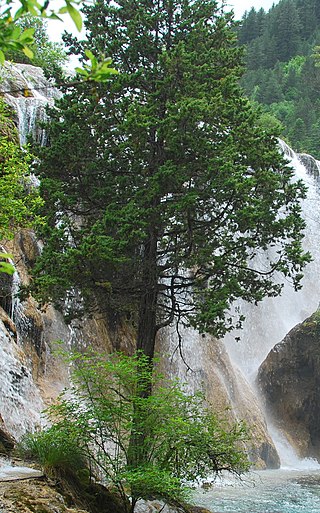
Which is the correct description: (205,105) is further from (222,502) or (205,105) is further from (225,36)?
(222,502)

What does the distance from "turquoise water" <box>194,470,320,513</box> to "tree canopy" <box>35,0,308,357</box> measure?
337cm

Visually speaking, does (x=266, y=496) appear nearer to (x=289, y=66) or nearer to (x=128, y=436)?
(x=128, y=436)

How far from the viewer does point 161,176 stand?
11.6 metres

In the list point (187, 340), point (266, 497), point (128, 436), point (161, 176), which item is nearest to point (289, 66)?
point (187, 340)

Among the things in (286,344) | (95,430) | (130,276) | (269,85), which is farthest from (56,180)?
(269,85)

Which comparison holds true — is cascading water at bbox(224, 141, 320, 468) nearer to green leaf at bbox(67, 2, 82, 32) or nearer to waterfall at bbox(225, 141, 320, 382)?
waterfall at bbox(225, 141, 320, 382)

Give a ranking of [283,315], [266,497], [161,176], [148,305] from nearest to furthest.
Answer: [161,176], [148,305], [266,497], [283,315]

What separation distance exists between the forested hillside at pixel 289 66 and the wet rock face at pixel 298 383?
3269 cm

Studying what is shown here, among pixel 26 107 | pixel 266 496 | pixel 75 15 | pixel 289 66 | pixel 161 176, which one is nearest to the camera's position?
A: pixel 75 15

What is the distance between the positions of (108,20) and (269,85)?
61.4 meters

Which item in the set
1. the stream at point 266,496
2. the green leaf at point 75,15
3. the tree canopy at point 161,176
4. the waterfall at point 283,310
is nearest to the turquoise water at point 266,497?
the stream at point 266,496

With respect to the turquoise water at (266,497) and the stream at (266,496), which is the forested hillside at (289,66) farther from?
the turquoise water at (266,497)

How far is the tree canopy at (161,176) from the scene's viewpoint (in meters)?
11.4

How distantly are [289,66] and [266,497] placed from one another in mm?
72203
